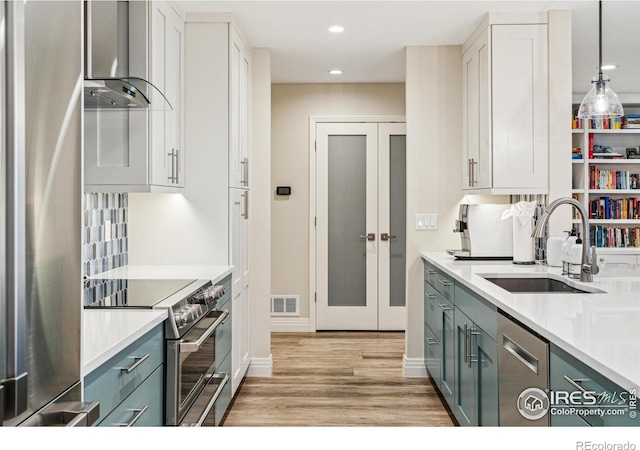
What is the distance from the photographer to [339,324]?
5.94m

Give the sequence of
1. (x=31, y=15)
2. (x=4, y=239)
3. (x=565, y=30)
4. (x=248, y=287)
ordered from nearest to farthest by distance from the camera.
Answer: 1. (x=4, y=239)
2. (x=31, y=15)
3. (x=565, y=30)
4. (x=248, y=287)

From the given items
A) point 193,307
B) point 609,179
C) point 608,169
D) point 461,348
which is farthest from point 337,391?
point 608,169

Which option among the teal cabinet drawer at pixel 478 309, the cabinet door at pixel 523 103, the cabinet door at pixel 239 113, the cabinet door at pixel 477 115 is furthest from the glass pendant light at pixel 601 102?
the cabinet door at pixel 239 113

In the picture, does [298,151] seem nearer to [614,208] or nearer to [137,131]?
[137,131]

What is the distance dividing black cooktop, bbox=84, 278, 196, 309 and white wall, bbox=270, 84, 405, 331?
9.97 feet

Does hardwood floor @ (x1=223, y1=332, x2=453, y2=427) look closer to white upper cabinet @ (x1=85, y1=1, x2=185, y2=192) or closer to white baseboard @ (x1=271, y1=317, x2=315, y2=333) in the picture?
white baseboard @ (x1=271, y1=317, x2=315, y2=333)

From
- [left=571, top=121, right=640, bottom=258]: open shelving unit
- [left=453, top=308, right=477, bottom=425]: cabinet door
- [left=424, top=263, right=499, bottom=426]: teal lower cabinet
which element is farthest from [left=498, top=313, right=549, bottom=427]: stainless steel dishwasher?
[left=571, top=121, right=640, bottom=258]: open shelving unit

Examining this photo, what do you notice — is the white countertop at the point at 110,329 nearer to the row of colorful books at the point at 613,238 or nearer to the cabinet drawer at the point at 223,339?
the cabinet drawer at the point at 223,339

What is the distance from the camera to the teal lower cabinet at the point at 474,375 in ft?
8.18

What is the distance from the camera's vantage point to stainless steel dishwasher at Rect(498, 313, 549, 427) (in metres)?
1.87

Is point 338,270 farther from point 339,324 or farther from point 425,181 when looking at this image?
point 425,181

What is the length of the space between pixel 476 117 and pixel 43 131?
3.28m

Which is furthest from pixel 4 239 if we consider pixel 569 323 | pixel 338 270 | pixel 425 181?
pixel 338 270

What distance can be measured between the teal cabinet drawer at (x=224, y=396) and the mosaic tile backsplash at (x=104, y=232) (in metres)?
0.81
